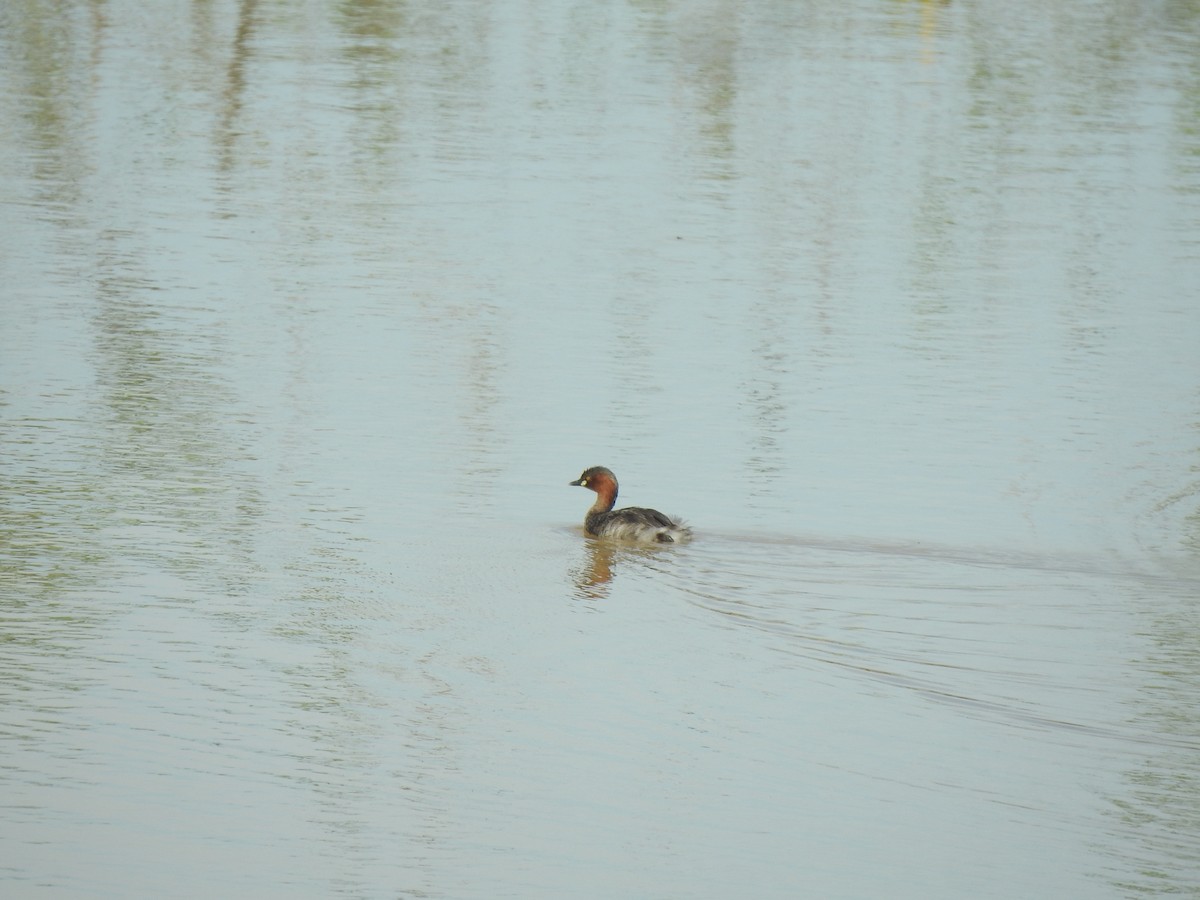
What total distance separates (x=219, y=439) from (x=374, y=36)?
15.4 metres

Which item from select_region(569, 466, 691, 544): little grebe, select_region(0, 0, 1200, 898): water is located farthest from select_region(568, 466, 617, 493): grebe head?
select_region(0, 0, 1200, 898): water

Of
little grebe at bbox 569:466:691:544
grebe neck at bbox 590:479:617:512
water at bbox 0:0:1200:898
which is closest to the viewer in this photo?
water at bbox 0:0:1200:898

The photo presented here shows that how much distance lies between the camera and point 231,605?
798cm

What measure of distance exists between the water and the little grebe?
3.9 inches

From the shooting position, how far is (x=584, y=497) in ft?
32.5

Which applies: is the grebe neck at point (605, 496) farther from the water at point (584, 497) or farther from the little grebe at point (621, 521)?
the water at point (584, 497)

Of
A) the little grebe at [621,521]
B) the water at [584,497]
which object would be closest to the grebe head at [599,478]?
the little grebe at [621,521]

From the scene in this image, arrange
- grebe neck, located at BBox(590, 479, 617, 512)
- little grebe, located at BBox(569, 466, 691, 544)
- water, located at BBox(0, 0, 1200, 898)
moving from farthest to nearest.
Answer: grebe neck, located at BBox(590, 479, 617, 512), little grebe, located at BBox(569, 466, 691, 544), water, located at BBox(0, 0, 1200, 898)

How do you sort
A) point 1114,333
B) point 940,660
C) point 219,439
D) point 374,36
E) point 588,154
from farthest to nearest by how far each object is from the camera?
point 374,36 < point 588,154 < point 1114,333 < point 219,439 < point 940,660

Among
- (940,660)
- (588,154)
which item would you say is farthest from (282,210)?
(940,660)

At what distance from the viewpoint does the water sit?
250 inches

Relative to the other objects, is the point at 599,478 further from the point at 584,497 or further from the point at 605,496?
the point at 584,497

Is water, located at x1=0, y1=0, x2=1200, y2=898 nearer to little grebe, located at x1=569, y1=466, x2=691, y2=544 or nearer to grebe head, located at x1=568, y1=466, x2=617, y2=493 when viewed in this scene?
little grebe, located at x1=569, y1=466, x2=691, y2=544

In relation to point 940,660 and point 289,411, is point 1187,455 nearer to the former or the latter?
point 940,660
